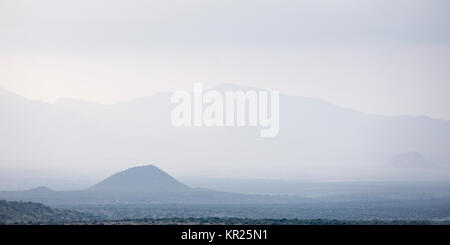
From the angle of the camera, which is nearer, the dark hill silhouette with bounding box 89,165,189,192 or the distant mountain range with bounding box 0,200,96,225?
the distant mountain range with bounding box 0,200,96,225

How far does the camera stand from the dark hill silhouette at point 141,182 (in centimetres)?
12912

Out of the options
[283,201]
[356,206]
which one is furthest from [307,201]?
[356,206]

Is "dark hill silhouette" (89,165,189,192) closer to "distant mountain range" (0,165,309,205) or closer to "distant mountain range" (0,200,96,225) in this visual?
Answer: "distant mountain range" (0,165,309,205)

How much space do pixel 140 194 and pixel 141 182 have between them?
10.6m

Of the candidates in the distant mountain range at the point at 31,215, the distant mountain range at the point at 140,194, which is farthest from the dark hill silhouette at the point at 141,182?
the distant mountain range at the point at 31,215

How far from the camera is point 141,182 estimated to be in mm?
134125

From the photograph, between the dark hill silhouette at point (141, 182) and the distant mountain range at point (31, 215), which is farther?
the dark hill silhouette at point (141, 182)

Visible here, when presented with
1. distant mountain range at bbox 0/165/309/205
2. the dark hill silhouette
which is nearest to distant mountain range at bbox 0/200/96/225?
distant mountain range at bbox 0/165/309/205

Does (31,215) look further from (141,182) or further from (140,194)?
(141,182)

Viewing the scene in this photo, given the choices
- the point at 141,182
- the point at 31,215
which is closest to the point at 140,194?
the point at 141,182

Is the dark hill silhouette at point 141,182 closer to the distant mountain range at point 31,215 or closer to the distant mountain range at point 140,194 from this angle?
the distant mountain range at point 140,194

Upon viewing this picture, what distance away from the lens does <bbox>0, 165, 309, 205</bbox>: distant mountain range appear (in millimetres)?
114375

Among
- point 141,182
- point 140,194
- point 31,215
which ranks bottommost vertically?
point 31,215

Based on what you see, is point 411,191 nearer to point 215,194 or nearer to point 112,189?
point 215,194
